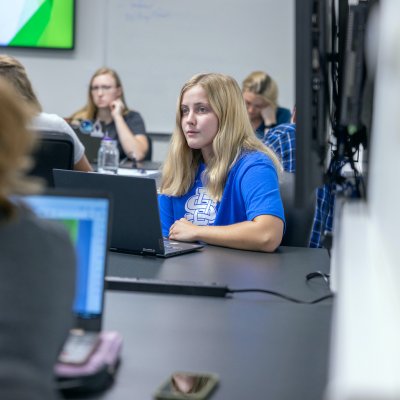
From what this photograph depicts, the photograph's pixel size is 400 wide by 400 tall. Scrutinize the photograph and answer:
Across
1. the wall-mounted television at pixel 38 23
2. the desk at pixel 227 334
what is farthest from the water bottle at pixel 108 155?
the desk at pixel 227 334

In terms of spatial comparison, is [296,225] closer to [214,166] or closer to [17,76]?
[214,166]

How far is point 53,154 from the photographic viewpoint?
2.44 metres

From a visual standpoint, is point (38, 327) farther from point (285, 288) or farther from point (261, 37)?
point (261, 37)

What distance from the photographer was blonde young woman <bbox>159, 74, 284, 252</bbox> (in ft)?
7.77

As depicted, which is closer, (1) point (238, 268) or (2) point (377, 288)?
(2) point (377, 288)

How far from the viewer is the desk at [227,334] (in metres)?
1.17

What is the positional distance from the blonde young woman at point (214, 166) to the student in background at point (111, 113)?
2232 millimetres

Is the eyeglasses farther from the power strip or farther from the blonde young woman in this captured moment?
the power strip

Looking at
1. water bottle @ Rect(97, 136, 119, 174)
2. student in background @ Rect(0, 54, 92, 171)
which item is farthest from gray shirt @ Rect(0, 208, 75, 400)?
water bottle @ Rect(97, 136, 119, 174)

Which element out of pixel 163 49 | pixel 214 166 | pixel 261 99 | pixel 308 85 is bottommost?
pixel 214 166

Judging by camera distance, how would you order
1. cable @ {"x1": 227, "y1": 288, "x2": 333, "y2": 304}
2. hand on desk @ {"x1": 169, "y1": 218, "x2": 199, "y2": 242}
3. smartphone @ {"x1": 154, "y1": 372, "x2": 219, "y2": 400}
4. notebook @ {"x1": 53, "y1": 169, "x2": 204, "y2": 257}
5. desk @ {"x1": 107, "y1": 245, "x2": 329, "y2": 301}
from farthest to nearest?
hand on desk @ {"x1": 169, "y1": 218, "x2": 199, "y2": 242} < notebook @ {"x1": 53, "y1": 169, "x2": 204, "y2": 257} < desk @ {"x1": 107, "y1": 245, "x2": 329, "y2": 301} < cable @ {"x1": 227, "y1": 288, "x2": 333, "y2": 304} < smartphone @ {"x1": 154, "y1": 372, "x2": 219, "y2": 400}

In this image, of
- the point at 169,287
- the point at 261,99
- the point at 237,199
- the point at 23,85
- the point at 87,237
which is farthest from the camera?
the point at 261,99

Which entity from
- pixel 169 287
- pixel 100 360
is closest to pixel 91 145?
pixel 169 287

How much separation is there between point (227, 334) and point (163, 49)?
4410mm
